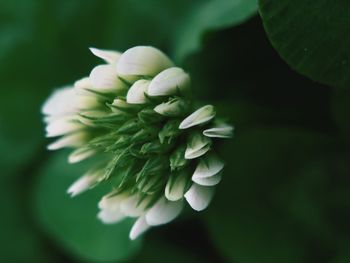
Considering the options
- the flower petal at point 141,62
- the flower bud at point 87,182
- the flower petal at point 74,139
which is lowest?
the flower bud at point 87,182

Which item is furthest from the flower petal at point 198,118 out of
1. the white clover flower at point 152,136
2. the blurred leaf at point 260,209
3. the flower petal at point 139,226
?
the blurred leaf at point 260,209

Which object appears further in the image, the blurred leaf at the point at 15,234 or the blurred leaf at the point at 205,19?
the blurred leaf at the point at 15,234

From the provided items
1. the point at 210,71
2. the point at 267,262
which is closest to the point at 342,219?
the point at 267,262

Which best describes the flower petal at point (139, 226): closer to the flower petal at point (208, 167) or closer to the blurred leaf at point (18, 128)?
the flower petal at point (208, 167)

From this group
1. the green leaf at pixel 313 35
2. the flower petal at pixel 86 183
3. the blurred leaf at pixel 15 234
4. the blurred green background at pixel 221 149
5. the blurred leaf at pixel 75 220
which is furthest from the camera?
the blurred leaf at pixel 15 234

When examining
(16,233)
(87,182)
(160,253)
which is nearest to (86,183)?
(87,182)

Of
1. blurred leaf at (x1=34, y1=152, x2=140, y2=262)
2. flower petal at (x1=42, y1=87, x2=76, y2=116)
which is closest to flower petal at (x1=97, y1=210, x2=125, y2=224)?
flower petal at (x1=42, y1=87, x2=76, y2=116)

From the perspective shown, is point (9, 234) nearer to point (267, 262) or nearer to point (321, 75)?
point (267, 262)
